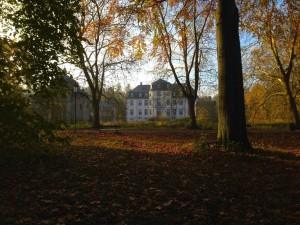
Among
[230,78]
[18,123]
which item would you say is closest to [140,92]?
[230,78]

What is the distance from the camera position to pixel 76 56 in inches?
334

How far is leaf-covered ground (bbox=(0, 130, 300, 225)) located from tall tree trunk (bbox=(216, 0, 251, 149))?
2.77 ft

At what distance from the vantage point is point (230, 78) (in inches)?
408

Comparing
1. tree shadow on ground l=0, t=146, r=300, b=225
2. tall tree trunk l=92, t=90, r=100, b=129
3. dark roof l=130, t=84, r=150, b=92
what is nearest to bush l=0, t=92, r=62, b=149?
tree shadow on ground l=0, t=146, r=300, b=225

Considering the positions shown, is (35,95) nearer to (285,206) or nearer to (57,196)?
(57,196)

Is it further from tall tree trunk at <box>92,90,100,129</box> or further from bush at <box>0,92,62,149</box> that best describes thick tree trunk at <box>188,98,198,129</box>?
bush at <box>0,92,62,149</box>

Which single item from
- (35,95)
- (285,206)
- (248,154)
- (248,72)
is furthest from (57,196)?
(248,72)

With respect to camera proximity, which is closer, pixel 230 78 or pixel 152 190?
pixel 152 190

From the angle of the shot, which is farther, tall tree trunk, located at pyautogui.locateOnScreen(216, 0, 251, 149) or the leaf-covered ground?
tall tree trunk, located at pyautogui.locateOnScreen(216, 0, 251, 149)

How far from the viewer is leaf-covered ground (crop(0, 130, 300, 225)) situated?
484cm

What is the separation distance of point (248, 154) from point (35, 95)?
6265 mm

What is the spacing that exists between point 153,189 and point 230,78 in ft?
17.6

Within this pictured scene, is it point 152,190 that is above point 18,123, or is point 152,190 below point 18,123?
below

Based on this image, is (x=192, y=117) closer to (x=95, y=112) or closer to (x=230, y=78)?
(x=95, y=112)
